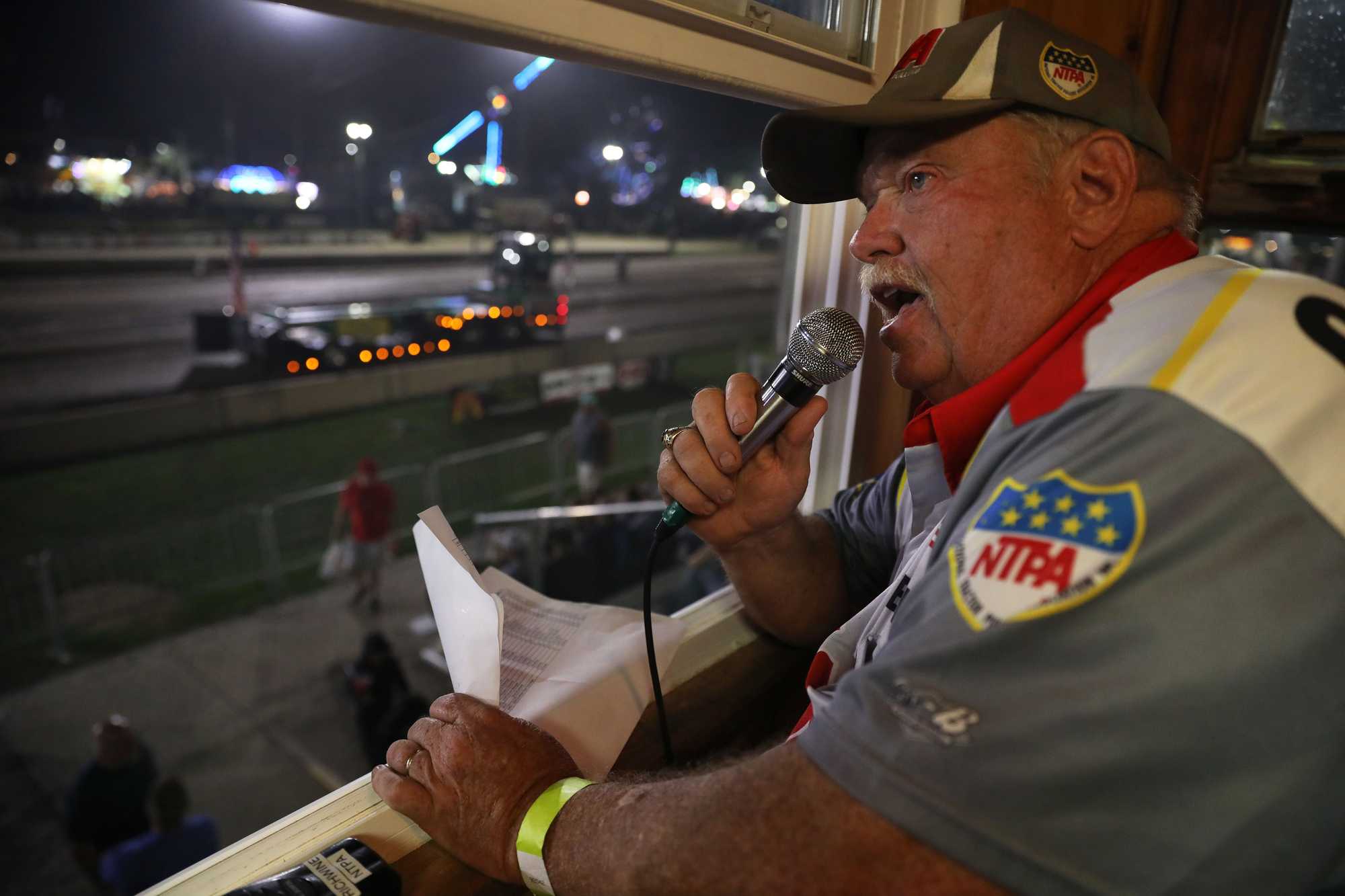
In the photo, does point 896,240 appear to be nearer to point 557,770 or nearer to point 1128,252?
point 1128,252

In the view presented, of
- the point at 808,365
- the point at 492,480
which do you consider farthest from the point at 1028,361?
the point at 492,480

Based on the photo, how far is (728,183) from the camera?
14.6 meters

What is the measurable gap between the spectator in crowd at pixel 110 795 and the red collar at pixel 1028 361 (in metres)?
4.39

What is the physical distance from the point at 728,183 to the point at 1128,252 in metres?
14.6

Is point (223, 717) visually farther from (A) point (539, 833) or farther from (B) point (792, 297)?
(A) point (539, 833)

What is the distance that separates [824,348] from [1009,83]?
369 mm

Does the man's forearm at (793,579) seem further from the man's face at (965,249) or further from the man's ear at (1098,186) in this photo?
the man's ear at (1098,186)

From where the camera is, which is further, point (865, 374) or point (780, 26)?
point (865, 374)

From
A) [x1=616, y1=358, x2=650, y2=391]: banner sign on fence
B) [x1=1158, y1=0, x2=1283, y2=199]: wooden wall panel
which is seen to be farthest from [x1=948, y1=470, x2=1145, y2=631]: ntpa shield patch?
[x1=616, y1=358, x2=650, y2=391]: banner sign on fence

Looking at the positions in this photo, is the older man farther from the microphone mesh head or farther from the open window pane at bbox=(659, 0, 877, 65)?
the open window pane at bbox=(659, 0, 877, 65)

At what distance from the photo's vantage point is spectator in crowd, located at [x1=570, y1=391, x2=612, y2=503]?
26.3 feet

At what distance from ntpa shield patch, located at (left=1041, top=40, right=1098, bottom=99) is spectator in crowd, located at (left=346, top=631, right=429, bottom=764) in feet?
15.6

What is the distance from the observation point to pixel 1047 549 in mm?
555

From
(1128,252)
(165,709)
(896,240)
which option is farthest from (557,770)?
(165,709)
